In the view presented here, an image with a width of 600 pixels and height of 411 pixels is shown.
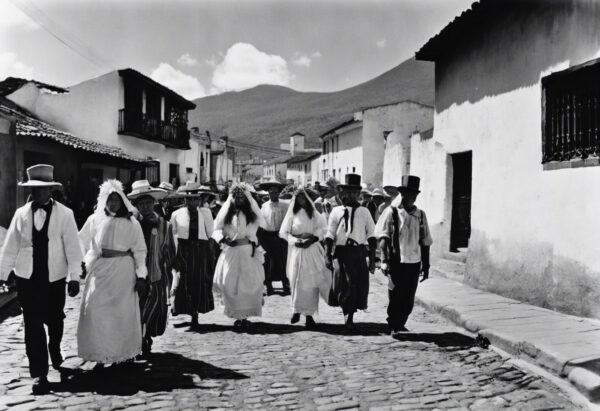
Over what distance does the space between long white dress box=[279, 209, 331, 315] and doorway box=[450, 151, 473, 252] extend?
16.7 ft

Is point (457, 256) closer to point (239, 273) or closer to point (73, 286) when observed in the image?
point (239, 273)

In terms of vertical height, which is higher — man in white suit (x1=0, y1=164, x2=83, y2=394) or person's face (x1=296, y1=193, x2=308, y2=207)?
person's face (x1=296, y1=193, x2=308, y2=207)

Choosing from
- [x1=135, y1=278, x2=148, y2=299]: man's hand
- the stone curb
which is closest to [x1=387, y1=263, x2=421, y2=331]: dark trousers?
the stone curb

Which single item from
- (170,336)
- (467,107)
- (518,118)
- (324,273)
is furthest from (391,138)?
(170,336)

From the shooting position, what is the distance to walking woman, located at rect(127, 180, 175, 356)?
249 inches

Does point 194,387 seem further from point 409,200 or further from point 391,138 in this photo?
point 391,138

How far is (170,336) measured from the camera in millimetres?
7414

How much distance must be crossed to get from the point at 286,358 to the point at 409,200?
8.49 ft

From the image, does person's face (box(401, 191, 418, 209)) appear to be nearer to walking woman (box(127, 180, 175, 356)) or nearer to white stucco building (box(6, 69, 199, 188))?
walking woman (box(127, 180, 175, 356))

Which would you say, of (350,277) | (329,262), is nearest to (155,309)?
(329,262)

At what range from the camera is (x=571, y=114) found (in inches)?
319

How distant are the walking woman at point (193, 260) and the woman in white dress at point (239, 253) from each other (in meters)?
0.17

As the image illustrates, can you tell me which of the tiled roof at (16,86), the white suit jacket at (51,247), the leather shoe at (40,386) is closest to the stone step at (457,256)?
the white suit jacket at (51,247)

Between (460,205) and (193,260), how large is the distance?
6.61 m
